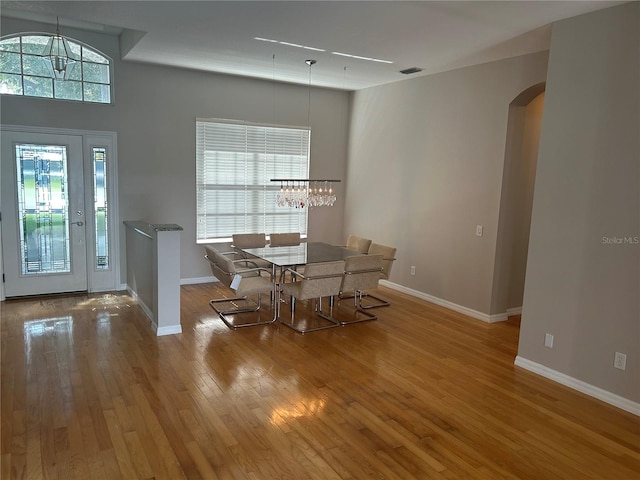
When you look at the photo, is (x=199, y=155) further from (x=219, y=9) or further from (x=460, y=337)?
(x=460, y=337)

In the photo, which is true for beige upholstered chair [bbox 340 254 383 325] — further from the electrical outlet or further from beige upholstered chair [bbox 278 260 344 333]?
the electrical outlet

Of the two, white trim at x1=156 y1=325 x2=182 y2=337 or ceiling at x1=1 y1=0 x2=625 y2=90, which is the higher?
ceiling at x1=1 y1=0 x2=625 y2=90

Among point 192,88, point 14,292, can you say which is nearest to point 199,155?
point 192,88

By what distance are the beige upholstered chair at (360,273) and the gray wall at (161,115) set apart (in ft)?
9.29

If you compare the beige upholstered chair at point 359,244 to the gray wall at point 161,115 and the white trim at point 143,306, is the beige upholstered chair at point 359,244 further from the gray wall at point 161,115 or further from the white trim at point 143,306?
the white trim at point 143,306

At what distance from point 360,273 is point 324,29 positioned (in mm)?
2492

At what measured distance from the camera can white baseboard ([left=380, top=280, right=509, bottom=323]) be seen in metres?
5.47

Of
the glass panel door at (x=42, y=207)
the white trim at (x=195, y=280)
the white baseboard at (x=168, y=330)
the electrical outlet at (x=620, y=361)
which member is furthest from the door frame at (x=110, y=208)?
the electrical outlet at (x=620, y=361)

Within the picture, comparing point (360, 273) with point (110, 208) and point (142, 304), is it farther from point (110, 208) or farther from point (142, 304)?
point (110, 208)

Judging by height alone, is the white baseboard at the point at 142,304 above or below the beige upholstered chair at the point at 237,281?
below

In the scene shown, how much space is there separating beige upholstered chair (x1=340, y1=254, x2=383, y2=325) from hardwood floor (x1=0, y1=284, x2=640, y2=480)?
0.50m

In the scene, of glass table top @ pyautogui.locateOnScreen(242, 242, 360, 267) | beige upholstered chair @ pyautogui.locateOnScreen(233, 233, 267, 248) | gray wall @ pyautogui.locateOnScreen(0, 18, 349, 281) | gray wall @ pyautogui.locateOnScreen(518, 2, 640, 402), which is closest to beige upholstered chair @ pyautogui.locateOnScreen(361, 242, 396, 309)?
glass table top @ pyautogui.locateOnScreen(242, 242, 360, 267)

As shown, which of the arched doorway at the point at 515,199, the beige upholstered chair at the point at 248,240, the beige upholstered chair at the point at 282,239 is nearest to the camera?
the arched doorway at the point at 515,199

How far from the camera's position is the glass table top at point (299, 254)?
5.03 m
